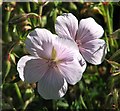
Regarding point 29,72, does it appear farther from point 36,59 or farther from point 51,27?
point 51,27

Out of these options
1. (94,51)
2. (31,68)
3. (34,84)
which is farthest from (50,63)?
(34,84)

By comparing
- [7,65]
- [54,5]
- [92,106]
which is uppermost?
[54,5]

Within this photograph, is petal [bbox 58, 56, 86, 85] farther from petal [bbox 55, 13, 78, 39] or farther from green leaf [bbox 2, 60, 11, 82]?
green leaf [bbox 2, 60, 11, 82]

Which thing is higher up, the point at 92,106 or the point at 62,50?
the point at 62,50

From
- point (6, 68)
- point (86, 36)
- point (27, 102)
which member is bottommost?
point (27, 102)

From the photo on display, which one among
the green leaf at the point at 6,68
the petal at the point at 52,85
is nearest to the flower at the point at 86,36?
the petal at the point at 52,85

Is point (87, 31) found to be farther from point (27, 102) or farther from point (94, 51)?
point (27, 102)

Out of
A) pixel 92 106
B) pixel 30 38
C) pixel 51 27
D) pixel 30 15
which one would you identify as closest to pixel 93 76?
pixel 92 106
